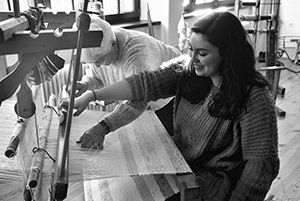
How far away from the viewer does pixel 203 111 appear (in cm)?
128

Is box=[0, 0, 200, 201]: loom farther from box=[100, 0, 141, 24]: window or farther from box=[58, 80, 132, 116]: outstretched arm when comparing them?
box=[100, 0, 141, 24]: window

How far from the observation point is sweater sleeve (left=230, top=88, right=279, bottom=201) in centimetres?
117

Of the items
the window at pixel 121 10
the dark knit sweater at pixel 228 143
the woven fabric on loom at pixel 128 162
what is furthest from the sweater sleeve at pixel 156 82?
the window at pixel 121 10

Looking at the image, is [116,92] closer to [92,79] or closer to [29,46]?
[92,79]

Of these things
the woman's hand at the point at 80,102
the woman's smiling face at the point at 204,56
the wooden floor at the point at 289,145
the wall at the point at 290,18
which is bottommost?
the wooden floor at the point at 289,145

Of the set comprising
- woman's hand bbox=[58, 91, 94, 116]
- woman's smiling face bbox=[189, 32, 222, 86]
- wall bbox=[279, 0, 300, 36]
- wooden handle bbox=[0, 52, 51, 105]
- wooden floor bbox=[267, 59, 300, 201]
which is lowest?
wooden floor bbox=[267, 59, 300, 201]

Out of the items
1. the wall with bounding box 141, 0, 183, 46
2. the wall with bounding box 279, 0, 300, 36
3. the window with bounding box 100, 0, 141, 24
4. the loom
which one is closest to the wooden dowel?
the loom

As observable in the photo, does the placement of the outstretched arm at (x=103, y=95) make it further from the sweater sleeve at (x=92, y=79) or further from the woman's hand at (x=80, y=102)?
the sweater sleeve at (x=92, y=79)

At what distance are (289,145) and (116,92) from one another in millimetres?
1901

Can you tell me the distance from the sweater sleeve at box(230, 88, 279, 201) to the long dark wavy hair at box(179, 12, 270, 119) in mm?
40

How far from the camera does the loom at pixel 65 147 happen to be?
0.72 meters

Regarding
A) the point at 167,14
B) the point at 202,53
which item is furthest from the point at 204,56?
the point at 167,14

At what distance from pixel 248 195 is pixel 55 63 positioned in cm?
77

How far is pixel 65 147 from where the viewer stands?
0.74 m
